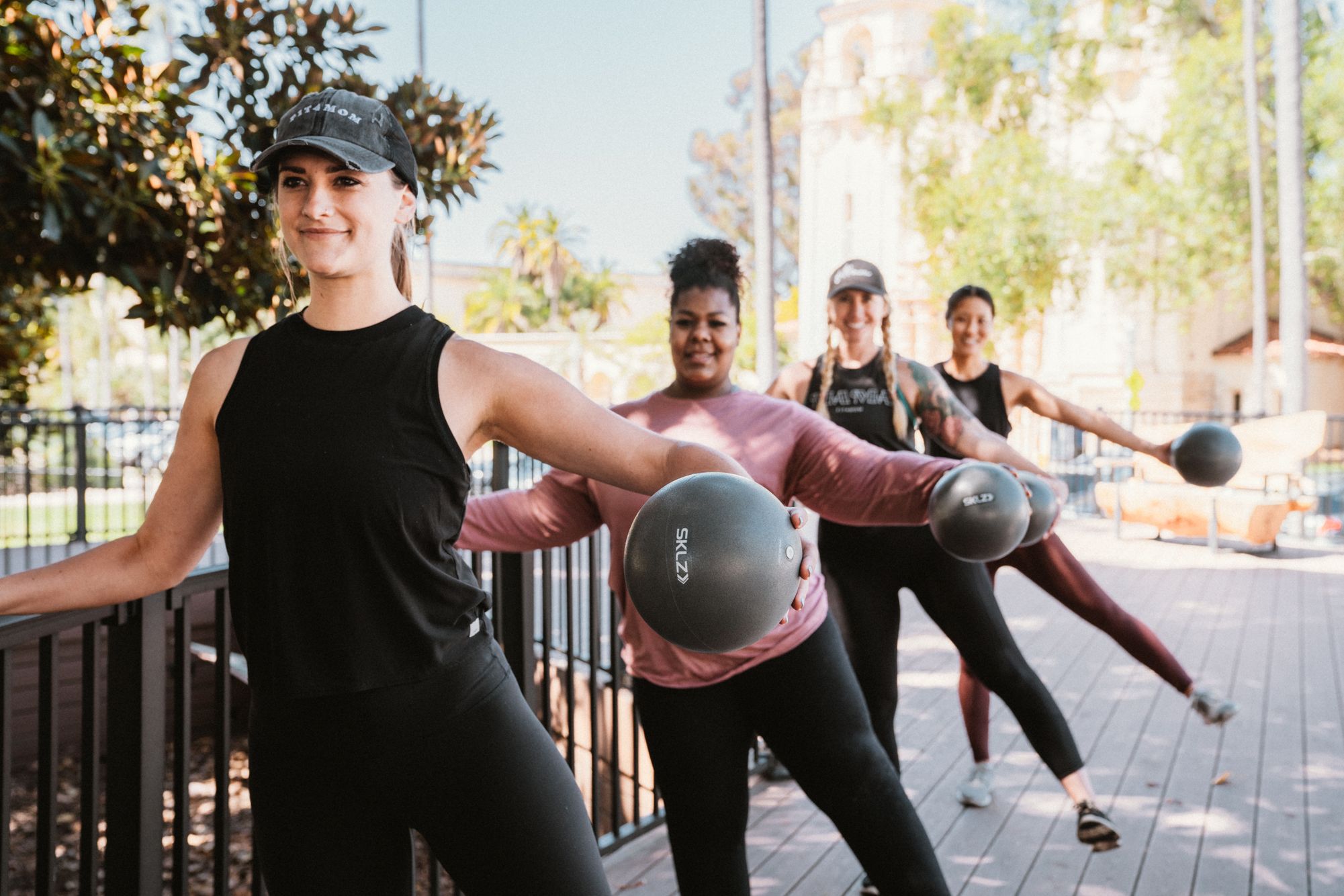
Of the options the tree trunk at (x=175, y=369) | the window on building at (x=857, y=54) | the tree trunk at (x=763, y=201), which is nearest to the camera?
the tree trunk at (x=763, y=201)

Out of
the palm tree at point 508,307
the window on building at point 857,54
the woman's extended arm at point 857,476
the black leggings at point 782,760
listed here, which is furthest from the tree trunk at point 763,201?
the palm tree at point 508,307

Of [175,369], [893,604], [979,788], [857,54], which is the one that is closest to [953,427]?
[893,604]

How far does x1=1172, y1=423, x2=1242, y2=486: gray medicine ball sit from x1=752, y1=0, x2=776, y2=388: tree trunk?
6432 mm

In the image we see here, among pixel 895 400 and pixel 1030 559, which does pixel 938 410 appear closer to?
pixel 895 400

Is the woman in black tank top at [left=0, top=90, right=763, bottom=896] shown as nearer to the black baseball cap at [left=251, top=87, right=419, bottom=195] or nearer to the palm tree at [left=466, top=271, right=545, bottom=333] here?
the black baseball cap at [left=251, top=87, right=419, bottom=195]

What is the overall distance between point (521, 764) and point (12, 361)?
8.50 m

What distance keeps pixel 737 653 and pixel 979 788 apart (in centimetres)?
217

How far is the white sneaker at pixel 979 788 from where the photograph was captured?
4121 mm

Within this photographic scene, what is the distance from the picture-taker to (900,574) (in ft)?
11.4

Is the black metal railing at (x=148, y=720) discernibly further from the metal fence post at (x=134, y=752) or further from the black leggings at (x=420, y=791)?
the black leggings at (x=420, y=791)

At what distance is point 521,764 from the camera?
1.68m

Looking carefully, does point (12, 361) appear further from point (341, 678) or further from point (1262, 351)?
point (1262, 351)

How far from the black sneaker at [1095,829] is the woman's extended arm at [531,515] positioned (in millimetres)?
1990

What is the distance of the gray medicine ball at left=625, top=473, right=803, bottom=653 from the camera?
1446 mm
